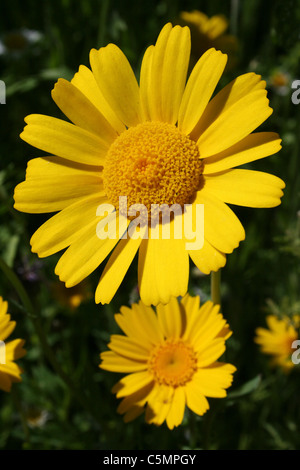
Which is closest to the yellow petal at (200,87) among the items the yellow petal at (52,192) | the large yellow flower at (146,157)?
the large yellow flower at (146,157)

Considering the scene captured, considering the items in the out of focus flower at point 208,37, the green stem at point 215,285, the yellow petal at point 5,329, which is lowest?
the yellow petal at point 5,329

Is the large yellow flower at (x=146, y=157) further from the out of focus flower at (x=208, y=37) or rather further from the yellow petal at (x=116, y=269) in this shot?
the out of focus flower at (x=208, y=37)

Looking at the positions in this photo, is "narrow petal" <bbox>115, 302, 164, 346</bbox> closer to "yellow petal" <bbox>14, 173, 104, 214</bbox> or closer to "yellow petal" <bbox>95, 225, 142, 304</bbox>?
"yellow petal" <bbox>95, 225, 142, 304</bbox>

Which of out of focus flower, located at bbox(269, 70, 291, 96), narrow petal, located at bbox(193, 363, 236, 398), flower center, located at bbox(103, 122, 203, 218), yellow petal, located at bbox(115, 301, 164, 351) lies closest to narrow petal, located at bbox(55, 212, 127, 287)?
flower center, located at bbox(103, 122, 203, 218)

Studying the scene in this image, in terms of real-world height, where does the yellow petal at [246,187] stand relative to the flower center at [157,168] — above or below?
below

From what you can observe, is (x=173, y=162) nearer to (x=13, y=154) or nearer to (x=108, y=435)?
(x=108, y=435)

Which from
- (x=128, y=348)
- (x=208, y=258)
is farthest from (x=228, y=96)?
(x=128, y=348)
